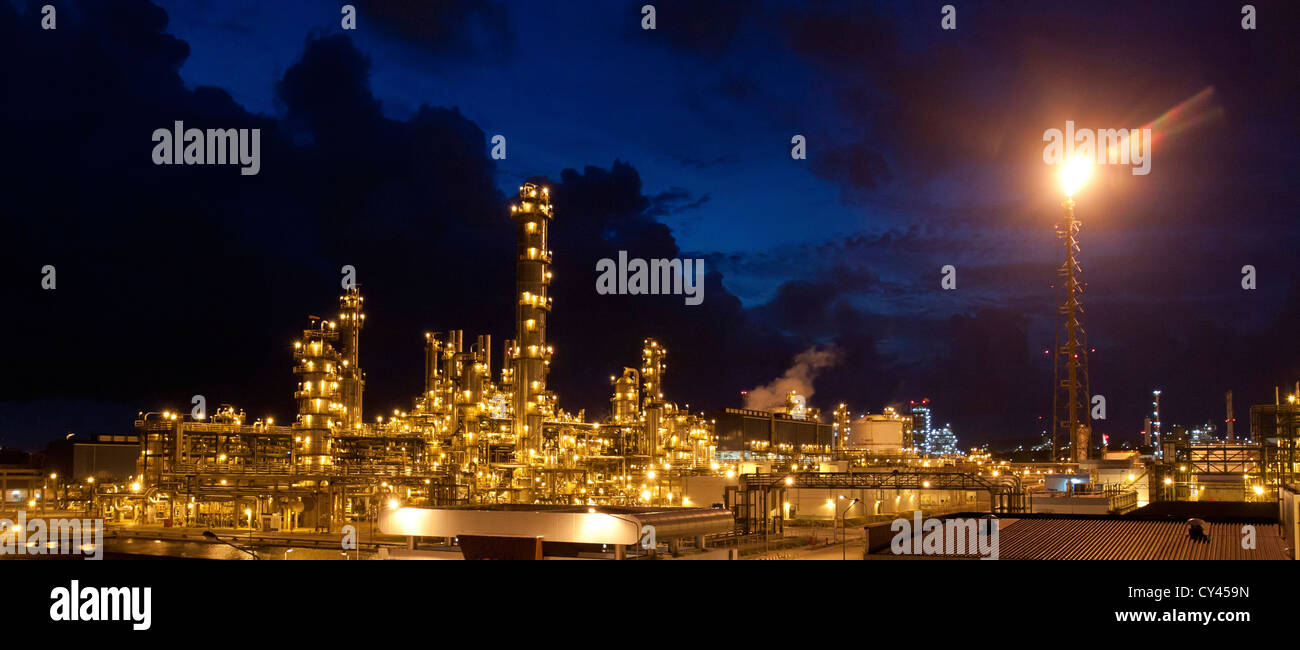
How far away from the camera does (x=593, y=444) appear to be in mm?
83750

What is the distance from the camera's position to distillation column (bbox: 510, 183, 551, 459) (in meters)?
65.1

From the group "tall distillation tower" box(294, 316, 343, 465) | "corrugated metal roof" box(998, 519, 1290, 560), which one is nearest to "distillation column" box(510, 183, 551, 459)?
"tall distillation tower" box(294, 316, 343, 465)

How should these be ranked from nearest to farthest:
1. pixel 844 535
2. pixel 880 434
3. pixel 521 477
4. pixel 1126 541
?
pixel 1126 541 → pixel 844 535 → pixel 521 477 → pixel 880 434

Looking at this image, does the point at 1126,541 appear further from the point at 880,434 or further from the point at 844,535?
the point at 880,434

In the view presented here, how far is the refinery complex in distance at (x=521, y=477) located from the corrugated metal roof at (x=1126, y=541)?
4.54 meters

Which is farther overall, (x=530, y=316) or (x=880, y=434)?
(x=880, y=434)

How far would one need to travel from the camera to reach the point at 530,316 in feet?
215

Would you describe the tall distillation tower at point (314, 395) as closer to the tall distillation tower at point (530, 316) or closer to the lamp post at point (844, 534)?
the tall distillation tower at point (530, 316)

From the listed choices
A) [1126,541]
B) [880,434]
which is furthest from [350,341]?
[1126,541]

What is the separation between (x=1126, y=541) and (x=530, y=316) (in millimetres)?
40046

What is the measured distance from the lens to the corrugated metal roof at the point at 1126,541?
29891 mm
